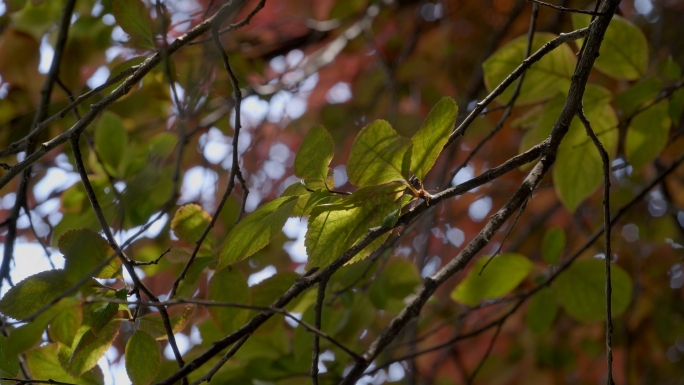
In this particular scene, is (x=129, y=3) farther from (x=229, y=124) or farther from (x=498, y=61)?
(x=229, y=124)

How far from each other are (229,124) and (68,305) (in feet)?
3.29

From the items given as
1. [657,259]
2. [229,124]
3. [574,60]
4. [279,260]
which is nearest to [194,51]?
[229,124]

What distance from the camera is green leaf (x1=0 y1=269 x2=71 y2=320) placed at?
1.47 feet

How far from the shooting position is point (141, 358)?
500mm

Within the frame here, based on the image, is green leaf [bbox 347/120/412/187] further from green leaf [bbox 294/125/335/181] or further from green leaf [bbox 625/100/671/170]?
green leaf [bbox 625/100/671/170]

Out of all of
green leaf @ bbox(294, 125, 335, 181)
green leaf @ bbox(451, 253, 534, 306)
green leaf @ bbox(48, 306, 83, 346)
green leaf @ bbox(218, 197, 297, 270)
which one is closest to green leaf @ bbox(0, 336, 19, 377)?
green leaf @ bbox(48, 306, 83, 346)

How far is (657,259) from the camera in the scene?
4.94 feet

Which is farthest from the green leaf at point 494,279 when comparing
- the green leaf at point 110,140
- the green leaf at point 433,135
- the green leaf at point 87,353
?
the green leaf at point 110,140

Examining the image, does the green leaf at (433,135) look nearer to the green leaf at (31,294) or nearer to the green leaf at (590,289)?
the green leaf at (31,294)

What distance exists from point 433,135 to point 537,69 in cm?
34

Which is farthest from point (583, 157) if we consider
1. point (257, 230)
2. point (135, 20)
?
point (135, 20)

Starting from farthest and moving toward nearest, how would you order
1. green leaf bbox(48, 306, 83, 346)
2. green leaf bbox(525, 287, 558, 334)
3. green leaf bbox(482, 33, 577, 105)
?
green leaf bbox(525, 287, 558, 334), green leaf bbox(482, 33, 577, 105), green leaf bbox(48, 306, 83, 346)

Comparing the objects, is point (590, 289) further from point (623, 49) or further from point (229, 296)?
point (229, 296)

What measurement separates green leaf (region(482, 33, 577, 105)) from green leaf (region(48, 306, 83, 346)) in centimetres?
58
